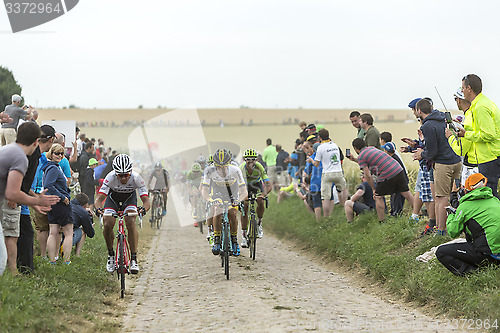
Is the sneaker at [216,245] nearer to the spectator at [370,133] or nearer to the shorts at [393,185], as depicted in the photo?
the shorts at [393,185]

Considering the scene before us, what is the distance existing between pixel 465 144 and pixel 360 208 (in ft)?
19.5

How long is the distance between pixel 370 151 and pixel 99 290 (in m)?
6.46

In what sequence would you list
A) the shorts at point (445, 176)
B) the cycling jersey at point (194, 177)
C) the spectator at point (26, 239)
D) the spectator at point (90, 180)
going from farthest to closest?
the cycling jersey at point (194, 177)
the spectator at point (90, 180)
the shorts at point (445, 176)
the spectator at point (26, 239)

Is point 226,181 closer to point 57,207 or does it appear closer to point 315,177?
point 57,207

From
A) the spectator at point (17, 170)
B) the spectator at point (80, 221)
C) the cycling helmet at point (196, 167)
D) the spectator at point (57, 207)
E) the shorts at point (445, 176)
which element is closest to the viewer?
the spectator at point (17, 170)

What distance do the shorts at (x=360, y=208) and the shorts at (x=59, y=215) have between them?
7197mm

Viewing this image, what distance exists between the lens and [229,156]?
42.5 feet

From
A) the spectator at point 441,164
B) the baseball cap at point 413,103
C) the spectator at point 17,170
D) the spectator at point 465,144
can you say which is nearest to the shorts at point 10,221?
the spectator at point 17,170

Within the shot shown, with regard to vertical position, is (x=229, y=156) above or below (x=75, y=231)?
above

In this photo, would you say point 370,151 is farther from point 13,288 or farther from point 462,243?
point 13,288

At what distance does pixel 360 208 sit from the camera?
51.4ft

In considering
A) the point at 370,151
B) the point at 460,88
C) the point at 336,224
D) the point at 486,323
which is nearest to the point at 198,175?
the point at 336,224

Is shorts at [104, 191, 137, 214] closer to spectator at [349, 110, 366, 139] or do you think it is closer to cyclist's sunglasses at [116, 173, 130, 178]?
cyclist's sunglasses at [116, 173, 130, 178]

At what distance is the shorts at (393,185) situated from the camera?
13844mm
